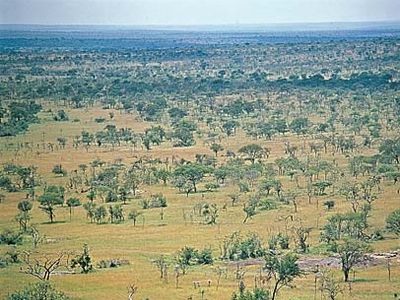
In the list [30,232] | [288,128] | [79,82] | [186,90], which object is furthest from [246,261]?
[79,82]

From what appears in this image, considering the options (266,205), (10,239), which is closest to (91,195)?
(10,239)

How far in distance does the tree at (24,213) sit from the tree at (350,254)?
13.2 m

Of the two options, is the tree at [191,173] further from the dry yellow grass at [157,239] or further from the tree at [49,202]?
the tree at [49,202]

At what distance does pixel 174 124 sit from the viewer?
65.5m

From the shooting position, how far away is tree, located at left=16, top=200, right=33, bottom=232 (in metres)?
34.9

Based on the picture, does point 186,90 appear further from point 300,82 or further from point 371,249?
point 371,249

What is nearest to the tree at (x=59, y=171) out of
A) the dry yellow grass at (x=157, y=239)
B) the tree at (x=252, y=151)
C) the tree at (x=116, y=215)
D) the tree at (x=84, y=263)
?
the dry yellow grass at (x=157, y=239)

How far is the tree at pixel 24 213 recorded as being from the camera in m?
34.9

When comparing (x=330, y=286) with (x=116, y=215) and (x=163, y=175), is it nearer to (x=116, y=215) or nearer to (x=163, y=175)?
(x=116, y=215)

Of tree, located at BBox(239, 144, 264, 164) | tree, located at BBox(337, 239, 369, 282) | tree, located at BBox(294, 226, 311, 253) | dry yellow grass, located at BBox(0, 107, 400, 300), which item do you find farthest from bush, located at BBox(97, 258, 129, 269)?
tree, located at BBox(239, 144, 264, 164)

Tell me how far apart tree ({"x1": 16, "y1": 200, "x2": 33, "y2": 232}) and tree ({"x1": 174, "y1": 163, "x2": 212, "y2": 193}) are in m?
8.18

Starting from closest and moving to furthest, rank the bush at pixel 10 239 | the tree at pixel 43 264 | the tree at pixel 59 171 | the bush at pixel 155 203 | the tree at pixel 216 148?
the tree at pixel 43 264
the bush at pixel 10 239
the bush at pixel 155 203
the tree at pixel 59 171
the tree at pixel 216 148

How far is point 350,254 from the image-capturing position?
2716cm

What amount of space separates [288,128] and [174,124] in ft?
29.3
